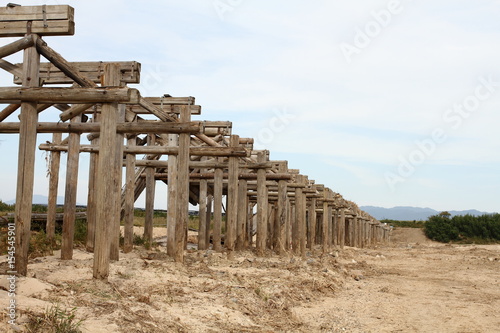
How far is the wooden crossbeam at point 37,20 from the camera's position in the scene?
8250 millimetres

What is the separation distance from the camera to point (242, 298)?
29.5 feet

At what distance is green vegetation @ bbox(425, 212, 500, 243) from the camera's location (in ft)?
159

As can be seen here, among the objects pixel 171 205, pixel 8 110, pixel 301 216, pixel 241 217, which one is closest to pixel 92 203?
pixel 171 205

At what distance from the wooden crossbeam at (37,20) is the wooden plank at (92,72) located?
6.45 feet

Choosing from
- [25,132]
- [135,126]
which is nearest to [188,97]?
[135,126]

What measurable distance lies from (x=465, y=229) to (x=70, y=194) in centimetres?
4571

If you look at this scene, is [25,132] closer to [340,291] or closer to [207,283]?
[207,283]

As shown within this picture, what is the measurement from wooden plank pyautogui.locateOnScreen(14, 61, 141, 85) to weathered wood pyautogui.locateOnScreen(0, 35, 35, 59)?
1.98 meters

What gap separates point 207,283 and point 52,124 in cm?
456

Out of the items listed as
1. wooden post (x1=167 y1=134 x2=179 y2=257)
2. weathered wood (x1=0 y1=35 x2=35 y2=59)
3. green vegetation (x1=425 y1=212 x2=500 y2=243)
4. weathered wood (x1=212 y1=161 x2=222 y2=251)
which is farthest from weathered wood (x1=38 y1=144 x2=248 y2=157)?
green vegetation (x1=425 y1=212 x2=500 y2=243)

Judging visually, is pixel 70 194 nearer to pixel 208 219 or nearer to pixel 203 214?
pixel 203 214

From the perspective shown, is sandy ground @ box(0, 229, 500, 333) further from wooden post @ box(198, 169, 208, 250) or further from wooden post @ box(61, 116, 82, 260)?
wooden post @ box(198, 169, 208, 250)

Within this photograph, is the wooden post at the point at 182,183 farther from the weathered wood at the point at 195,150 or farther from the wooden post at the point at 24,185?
the wooden post at the point at 24,185

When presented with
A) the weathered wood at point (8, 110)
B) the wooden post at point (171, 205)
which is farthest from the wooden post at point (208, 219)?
the weathered wood at point (8, 110)
